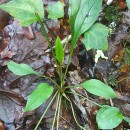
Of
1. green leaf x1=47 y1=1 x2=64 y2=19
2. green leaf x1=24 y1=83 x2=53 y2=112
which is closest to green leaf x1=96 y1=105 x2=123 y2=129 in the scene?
green leaf x1=24 y1=83 x2=53 y2=112

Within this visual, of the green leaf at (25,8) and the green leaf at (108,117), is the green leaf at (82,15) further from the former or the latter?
the green leaf at (108,117)

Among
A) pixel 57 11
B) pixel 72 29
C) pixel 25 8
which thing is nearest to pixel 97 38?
pixel 72 29

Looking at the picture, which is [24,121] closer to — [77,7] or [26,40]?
[26,40]

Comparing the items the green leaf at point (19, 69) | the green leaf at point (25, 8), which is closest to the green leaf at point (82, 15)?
the green leaf at point (25, 8)

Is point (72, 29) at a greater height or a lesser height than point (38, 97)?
greater

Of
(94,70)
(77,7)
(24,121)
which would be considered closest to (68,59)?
(94,70)

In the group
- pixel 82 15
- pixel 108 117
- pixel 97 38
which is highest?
pixel 82 15

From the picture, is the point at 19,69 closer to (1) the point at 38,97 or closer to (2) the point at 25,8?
(1) the point at 38,97
